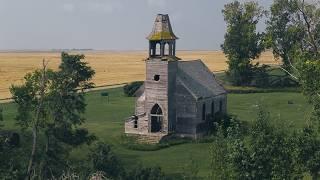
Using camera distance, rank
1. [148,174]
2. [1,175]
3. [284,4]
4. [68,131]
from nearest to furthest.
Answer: [1,175] → [148,174] → [68,131] → [284,4]

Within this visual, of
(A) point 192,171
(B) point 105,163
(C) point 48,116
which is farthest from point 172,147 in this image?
(A) point 192,171

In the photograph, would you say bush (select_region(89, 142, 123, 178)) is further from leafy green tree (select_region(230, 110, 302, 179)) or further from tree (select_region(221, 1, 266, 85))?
tree (select_region(221, 1, 266, 85))

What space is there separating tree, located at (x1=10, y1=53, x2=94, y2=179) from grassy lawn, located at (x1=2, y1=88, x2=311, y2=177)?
148 inches

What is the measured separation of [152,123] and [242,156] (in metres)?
31.3

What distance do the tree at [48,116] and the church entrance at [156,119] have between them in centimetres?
1349

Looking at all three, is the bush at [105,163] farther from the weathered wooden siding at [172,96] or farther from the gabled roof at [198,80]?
the gabled roof at [198,80]

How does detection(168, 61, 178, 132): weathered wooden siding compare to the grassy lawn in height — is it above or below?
above

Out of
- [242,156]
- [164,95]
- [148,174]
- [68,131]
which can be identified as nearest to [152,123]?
[164,95]

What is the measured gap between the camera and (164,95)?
5859cm

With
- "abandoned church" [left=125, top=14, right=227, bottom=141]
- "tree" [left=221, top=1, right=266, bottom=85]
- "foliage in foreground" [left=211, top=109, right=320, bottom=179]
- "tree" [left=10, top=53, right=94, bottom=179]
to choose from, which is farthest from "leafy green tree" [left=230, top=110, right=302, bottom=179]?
"tree" [left=221, top=1, right=266, bottom=85]

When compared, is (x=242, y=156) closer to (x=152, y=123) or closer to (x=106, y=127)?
(x=152, y=123)

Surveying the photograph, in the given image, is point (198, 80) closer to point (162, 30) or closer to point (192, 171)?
point (162, 30)

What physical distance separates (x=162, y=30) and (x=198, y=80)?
814cm

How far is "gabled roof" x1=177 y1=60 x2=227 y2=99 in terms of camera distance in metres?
60.2
